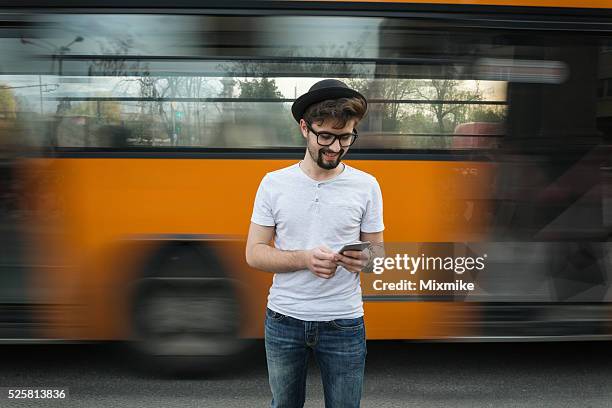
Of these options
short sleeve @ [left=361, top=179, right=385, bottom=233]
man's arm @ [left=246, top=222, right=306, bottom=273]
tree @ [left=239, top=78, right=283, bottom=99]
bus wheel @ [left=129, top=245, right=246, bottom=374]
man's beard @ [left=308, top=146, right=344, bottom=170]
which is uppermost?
tree @ [left=239, top=78, right=283, bottom=99]

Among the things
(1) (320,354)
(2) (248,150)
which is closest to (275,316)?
(1) (320,354)

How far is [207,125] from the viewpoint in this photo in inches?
187

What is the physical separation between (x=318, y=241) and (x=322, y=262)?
0.44 ft

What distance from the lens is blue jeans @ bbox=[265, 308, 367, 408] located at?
2395 millimetres

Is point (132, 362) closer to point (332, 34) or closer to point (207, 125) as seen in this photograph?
point (207, 125)

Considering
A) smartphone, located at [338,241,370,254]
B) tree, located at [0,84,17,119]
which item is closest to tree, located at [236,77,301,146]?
tree, located at [0,84,17,119]

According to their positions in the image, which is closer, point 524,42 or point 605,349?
point 524,42

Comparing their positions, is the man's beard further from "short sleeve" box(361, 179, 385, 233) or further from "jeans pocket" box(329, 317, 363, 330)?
"jeans pocket" box(329, 317, 363, 330)

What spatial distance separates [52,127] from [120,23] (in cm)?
86

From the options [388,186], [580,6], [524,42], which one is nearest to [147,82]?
[388,186]

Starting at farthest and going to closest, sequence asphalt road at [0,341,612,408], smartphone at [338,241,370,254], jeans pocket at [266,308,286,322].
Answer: asphalt road at [0,341,612,408], jeans pocket at [266,308,286,322], smartphone at [338,241,370,254]

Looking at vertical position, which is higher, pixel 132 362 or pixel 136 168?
pixel 136 168

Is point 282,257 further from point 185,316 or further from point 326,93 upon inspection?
point 185,316

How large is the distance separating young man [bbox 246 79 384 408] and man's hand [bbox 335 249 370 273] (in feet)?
0.05
